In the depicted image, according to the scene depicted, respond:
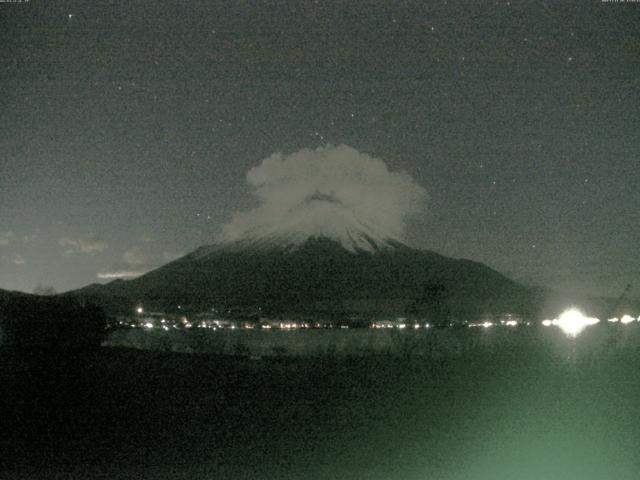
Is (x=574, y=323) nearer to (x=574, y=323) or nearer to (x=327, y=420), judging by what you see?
(x=574, y=323)

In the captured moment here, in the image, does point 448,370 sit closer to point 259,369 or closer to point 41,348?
point 259,369

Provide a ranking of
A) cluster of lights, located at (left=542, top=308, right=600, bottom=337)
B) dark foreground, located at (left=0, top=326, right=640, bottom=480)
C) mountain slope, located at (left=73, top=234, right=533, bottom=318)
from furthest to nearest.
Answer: mountain slope, located at (left=73, top=234, right=533, bottom=318), cluster of lights, located at (left=542, top=308, right=600, bottom=337), dark foreground, located at (left=0, top=326, right=640, bottom=480)

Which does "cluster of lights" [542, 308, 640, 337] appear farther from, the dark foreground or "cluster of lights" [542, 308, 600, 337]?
the dark foreground

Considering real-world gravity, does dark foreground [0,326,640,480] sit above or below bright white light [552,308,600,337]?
below

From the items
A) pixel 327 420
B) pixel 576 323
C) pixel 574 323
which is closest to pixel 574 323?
pixel 574 323

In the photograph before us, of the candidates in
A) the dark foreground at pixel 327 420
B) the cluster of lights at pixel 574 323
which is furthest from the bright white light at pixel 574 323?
the dark foreground at pixel 327 420

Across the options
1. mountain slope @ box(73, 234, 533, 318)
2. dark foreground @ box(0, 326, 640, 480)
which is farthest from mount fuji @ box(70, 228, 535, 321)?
dark foreground @ box(0, 326, 640, 480)

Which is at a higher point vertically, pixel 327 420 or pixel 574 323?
pixel 574 323

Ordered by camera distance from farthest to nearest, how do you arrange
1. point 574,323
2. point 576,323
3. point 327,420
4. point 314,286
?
1. point 314,286
2. point 574,323
3. point 576,323
4. point 327,420

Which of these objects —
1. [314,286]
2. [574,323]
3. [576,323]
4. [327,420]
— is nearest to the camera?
[327,420]

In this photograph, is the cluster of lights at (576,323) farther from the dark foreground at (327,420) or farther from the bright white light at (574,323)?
the dark foreground at (327,420)
